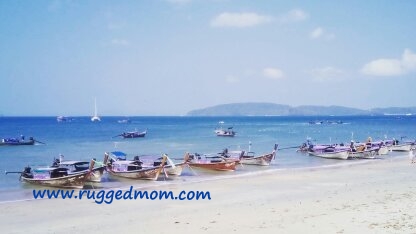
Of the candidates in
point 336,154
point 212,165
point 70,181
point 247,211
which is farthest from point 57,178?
point 336,154

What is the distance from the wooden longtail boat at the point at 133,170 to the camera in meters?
25.4

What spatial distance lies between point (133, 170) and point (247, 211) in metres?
12.0

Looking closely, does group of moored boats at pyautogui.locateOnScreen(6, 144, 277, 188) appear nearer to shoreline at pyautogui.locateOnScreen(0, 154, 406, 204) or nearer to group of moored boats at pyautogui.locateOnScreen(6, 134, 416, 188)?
group of moored boats at pyautogui.locateOnScreen(6, 134, 416, 188)

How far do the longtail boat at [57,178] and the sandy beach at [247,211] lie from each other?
135 inches

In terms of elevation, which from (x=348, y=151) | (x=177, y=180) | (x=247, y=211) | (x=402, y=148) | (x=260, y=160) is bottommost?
(x=177, y=180)

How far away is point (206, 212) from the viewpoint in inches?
624

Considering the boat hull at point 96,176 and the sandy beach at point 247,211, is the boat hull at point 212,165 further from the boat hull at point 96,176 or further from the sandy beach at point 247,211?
the boat hull at point 96,176

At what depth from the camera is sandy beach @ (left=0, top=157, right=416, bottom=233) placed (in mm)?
13000

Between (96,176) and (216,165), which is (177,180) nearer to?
(96,176)

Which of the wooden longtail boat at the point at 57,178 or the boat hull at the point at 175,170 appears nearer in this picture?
the wooden longtail boat at the point at 57,178

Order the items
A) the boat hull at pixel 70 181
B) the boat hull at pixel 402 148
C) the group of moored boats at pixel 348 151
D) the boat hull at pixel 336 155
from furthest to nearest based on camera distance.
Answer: the boat hull at pixel 402 148 < the group of moored boats at pixel 348 151 < the boat hull at pixel 336 155 < the boat hull at pixel 70 181

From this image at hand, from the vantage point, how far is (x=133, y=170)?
1032 inches

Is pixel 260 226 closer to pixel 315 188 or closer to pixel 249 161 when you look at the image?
pixel 315 188

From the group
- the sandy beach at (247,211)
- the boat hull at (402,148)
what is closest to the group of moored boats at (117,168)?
the sandy beach at (247,211)
